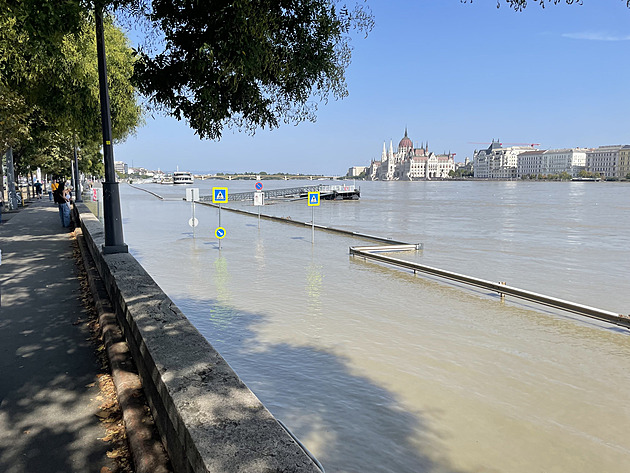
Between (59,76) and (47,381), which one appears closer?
(47,381)

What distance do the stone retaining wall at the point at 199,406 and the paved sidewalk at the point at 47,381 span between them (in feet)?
1.80

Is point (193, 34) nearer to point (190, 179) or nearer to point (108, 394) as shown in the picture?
point (108, 394)

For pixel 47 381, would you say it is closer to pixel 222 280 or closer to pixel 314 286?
pixel 314 286

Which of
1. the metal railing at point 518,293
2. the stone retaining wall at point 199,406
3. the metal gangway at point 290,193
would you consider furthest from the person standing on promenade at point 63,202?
the metal gangway at point 290,193

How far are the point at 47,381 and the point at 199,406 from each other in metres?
2.75

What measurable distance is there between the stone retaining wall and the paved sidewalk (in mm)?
548

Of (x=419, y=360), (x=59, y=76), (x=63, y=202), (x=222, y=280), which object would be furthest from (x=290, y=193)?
(x=419, y=360)

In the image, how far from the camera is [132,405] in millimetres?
3877

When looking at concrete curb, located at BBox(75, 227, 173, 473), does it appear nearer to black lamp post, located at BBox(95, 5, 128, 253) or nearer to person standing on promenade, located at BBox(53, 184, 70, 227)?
black lamp post, located at BBox(95, 5, 128, 253)

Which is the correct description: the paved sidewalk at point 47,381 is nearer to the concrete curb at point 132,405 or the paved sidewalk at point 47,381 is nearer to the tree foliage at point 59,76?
the concrete curb at point 132,405

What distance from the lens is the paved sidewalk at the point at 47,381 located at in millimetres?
3488

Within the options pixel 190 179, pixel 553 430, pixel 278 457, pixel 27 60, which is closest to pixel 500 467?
pixel 553 430

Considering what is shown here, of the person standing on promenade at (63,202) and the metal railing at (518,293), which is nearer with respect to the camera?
the metal railing at (518,293)

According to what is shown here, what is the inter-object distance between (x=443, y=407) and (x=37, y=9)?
6542 mm
